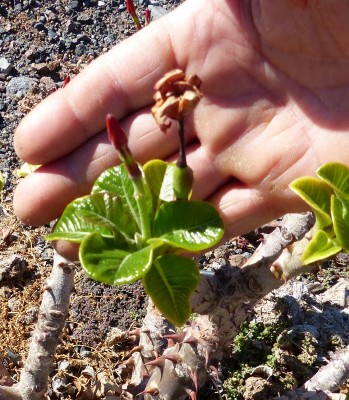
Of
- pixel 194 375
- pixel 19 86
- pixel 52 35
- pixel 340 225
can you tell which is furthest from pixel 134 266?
pixel 52 35

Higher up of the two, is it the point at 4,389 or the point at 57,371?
the point at 4,389

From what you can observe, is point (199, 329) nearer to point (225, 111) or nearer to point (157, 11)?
point (225, 111)

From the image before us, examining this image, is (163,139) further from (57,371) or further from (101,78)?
(57,371)

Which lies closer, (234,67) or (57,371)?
(234,67)

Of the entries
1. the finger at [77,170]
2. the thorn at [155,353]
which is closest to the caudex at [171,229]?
the finger at [77,170]

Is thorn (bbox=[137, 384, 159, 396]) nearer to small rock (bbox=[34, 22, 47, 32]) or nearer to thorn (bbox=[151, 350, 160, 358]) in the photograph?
thorn (bbox=[151, 350, 160, 358])

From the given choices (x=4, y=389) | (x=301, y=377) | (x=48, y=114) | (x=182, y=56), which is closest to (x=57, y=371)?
(x=4, y=389)

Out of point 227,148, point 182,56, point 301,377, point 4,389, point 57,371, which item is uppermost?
point 182,56
